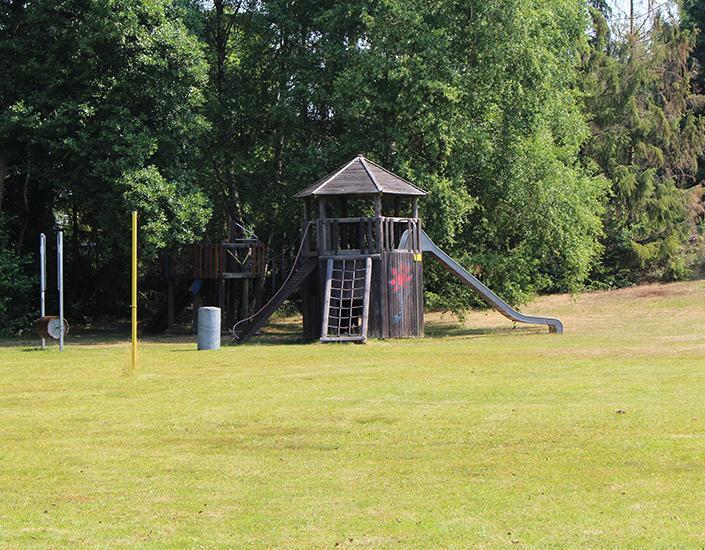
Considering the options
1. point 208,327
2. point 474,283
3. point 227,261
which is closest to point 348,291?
point 474,283

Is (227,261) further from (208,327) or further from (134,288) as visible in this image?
(134,288)

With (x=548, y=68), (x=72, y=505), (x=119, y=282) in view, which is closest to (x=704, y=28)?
(x=548, y=68)

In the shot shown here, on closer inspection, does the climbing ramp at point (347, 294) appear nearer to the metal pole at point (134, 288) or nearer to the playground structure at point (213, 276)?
the playground structure at point (213, 276)

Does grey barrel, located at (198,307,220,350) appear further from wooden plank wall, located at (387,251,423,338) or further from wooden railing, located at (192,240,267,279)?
wooden railing, located at (192,240,267,279)

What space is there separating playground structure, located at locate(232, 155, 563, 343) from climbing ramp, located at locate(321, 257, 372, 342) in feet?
0.09

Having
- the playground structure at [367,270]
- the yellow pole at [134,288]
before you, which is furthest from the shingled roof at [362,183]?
the yellow pole at [134,288]

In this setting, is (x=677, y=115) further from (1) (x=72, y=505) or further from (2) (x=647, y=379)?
(1) (x=72, y=505)

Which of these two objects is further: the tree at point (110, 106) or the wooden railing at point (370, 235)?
the tree at point (110, 106)

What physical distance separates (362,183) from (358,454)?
790 inches

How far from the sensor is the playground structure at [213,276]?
35531mm

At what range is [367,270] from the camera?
29922mm

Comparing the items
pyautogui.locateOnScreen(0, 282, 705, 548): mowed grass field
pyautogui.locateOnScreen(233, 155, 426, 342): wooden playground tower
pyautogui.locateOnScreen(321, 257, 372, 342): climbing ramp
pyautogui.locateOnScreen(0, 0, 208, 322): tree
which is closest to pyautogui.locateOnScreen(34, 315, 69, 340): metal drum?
pyautogui.locateOnScreen(0, 282, 705, 548): mowed grass field

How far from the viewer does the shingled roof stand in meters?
30.6

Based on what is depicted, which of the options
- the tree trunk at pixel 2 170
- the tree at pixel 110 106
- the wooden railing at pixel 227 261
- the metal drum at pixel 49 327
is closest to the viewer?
the metal drum at pixel 49 327
